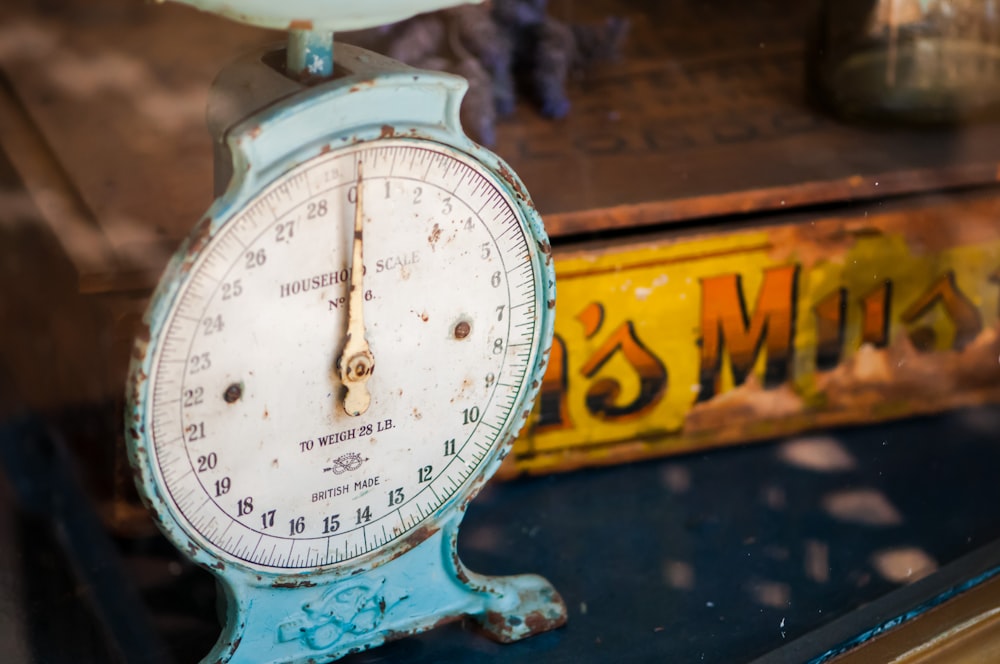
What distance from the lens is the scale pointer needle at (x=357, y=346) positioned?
792 millimetres

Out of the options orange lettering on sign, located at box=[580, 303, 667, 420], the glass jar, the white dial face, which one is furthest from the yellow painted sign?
the white dial face

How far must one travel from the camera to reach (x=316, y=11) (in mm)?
698

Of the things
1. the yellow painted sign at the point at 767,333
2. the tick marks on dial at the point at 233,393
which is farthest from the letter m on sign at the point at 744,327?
the tick marks on dial at the point at 233,393

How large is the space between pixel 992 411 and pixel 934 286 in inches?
6.3

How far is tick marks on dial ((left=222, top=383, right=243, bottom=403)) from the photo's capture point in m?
0.79

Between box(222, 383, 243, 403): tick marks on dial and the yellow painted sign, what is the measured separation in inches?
16.3

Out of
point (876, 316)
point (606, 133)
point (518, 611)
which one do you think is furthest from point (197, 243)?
point (876, 316)

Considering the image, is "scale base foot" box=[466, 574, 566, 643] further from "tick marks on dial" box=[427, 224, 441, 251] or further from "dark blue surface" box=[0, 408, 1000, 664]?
"tick marks on dial" box=[427, 224, 441, 251]

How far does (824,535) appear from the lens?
1143mm

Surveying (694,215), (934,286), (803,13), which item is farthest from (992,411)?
(803,13)

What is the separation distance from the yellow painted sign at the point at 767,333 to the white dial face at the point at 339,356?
28 centimetres

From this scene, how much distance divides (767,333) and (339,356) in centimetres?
55

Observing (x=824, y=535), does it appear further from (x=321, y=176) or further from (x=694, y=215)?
(x=321, y=176)

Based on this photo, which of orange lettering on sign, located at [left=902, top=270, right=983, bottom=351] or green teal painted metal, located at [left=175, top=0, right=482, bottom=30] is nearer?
green teal painted metal, located at [left=175, top=0, right=482, bottom=30]
